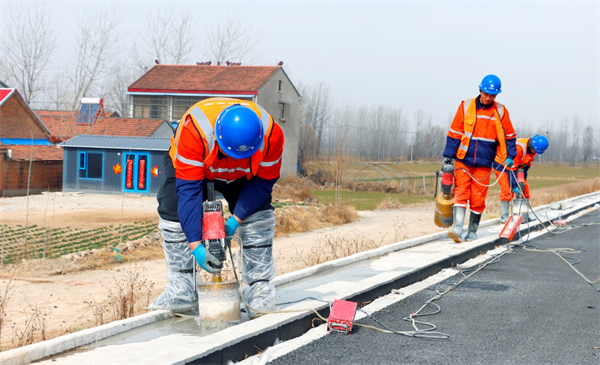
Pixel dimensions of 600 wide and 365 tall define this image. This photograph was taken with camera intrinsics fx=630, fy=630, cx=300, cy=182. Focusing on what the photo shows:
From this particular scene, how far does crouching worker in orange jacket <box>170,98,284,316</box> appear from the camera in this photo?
4711mm

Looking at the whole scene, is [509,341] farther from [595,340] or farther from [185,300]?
[185,300]

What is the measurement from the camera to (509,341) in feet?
16.0

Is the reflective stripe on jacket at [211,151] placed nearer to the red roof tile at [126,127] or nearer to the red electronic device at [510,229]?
the red electronic device at [510,229]

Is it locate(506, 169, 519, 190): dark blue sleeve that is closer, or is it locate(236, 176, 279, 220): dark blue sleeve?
locate(236, 176, 279, 220): dark blue sleeve

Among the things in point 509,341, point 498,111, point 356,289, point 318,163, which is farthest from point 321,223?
point 318,163

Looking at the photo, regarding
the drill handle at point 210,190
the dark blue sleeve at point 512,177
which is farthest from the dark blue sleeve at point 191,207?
the dark blue sleeve at point 512,177

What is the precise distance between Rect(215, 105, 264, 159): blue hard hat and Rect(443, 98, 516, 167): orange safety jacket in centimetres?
594

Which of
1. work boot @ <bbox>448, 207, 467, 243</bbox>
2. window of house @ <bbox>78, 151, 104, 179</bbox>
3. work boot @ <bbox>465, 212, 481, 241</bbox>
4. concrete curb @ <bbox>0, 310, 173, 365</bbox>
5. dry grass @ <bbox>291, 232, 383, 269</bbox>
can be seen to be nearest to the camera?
concrete curb @ <bbox>0, 310, 173, 365</bbox>

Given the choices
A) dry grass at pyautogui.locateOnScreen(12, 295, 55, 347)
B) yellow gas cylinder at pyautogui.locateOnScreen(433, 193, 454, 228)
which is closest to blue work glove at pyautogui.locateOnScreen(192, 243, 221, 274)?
dry grass at pyautogui.locateOnScreen(12, 295, 55, 347)

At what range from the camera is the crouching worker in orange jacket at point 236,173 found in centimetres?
471

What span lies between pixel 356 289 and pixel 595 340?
7.03 ft

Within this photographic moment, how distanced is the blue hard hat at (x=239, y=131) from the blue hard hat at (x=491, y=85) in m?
6.02

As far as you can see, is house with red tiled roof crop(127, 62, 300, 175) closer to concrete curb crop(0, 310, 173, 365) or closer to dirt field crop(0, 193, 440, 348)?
dirt field crop(0, 193, 440, 348)

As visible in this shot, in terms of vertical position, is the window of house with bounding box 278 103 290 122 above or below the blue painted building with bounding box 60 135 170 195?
above
